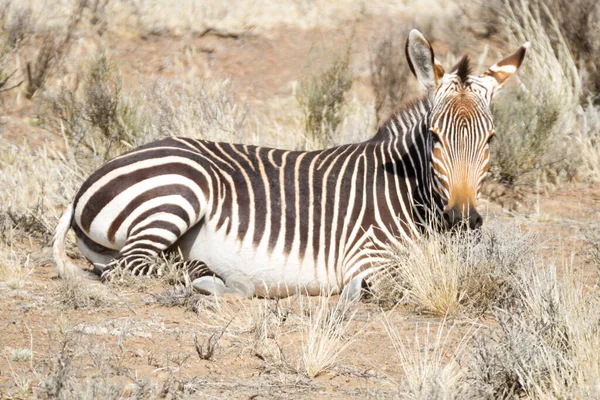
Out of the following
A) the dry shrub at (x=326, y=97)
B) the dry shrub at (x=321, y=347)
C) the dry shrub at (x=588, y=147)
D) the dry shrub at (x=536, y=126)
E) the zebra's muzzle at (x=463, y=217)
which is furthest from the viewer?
the dry shrub at (x=326, y=97)

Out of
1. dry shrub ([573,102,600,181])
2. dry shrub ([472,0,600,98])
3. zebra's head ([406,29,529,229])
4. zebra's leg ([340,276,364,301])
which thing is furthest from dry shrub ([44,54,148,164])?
dry shrub ([472,0,600,98])

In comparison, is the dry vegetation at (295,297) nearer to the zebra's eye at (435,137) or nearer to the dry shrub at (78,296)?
the dry shrub at (78,296)

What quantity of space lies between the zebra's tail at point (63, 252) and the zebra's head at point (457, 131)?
2.86 metres

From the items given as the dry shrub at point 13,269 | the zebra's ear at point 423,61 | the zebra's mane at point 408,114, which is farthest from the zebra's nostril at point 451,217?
the dry shrub at point 13,269

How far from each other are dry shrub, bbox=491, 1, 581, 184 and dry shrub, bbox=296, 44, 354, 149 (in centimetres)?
204

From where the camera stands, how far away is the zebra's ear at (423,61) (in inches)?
257

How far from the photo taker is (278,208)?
6.88 meters

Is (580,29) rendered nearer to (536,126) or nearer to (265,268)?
(536,126)

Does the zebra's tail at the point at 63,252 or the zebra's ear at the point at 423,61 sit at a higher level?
the zebra's ear at the point at 423,61

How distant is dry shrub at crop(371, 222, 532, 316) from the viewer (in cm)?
600

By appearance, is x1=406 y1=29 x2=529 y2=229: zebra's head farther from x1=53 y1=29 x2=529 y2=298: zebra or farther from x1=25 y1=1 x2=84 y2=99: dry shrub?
x1=25 y1=1 x2=84 y2=99: dry shrub

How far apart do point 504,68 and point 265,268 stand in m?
2.50

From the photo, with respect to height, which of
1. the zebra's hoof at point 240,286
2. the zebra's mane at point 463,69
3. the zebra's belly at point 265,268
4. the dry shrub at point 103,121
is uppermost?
the zebra's mane at point 463,69

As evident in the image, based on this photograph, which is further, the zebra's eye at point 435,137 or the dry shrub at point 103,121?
the dry shrub at point 103,121
